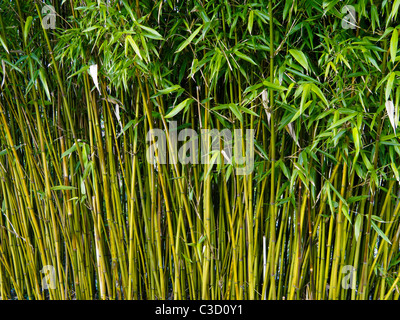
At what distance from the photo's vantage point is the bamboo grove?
5.10 ft

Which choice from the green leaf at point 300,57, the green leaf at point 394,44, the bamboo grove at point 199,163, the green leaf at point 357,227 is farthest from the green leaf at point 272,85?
the green leaf at point 357,227

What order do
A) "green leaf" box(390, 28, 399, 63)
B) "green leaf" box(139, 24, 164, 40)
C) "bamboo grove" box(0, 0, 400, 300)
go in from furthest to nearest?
"bamboo grove" box(0, 0, 400, 300), "green leaf" box(139, 24, 164, 40), "green leaf" box(390, 28, 399, 63)

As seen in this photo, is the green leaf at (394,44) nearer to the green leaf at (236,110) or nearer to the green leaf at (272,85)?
the green leaf at (272,85)

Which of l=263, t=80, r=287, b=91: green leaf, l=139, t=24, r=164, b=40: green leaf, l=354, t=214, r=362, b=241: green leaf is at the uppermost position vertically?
l=139, t=24, r=164, b=40: green leaf

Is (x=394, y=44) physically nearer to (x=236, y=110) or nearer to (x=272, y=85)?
(x=272, y=85)

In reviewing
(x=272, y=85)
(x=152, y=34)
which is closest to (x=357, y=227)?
(x=272, y=85)

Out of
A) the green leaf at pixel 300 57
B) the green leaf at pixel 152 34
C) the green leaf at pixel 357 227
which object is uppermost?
the green leaf at pixel 152 34

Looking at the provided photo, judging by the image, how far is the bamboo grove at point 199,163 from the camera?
156 cm

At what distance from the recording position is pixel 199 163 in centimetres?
187

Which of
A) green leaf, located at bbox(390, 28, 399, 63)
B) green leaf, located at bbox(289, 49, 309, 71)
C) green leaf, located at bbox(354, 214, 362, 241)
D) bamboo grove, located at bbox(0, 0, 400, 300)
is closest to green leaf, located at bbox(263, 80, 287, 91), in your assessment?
bamboo grove, located at bbox(0, 0, 400, 300)

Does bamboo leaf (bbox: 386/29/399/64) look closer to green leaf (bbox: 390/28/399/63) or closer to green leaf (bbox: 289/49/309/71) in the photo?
green leaf (bbox: 390/28/399/63)

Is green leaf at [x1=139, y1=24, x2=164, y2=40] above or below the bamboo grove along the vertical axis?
above
